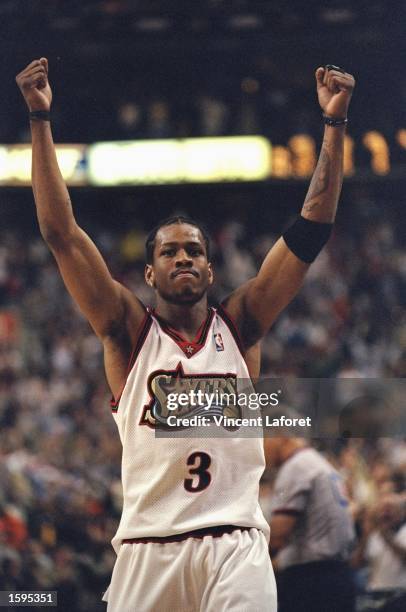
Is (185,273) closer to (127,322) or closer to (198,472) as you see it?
(127,322)

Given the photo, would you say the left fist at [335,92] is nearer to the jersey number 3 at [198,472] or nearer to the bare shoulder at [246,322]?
the bare shoulder at [246,322]

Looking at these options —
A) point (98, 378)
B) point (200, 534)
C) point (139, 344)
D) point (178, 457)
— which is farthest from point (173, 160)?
point (200, 534)

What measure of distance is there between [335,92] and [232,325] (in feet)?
2.75

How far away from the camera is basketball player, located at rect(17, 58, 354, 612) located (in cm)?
300

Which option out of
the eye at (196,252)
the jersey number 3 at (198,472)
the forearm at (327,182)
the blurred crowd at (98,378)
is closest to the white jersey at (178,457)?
the jersey number 3 at (198,472)

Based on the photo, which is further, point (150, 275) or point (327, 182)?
point (150, 275)

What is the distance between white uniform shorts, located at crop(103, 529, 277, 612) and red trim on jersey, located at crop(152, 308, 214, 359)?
58cm

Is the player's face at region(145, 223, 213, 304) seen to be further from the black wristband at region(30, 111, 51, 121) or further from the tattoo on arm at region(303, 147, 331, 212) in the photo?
the black wristband at region(30, 111, 51, 121)

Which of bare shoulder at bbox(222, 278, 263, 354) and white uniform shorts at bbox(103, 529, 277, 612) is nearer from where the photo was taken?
white uniform shorts at bbox(103, 529, 277, 612)

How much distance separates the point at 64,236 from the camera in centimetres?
317

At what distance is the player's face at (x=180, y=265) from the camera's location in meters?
3.27

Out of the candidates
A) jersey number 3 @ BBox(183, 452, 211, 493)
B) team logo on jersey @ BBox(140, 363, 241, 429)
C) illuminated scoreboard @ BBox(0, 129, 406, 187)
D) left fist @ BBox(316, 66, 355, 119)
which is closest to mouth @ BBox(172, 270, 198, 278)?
team logo on jersey @ BBox(140, 363, 241, 429)

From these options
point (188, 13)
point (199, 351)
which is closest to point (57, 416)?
point (188, 13)

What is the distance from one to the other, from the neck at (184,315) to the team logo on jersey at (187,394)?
0.18 meters
